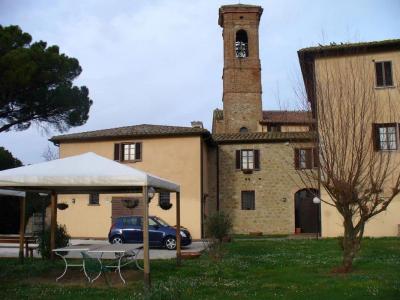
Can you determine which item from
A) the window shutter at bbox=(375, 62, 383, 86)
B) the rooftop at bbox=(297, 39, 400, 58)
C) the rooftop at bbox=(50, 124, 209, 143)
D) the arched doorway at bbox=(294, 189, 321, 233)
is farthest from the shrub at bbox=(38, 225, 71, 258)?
the arched doorway at bbox=(294, 189, 321, 233)

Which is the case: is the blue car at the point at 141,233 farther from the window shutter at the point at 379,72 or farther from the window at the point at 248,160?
the window shutter at the point at 379,72

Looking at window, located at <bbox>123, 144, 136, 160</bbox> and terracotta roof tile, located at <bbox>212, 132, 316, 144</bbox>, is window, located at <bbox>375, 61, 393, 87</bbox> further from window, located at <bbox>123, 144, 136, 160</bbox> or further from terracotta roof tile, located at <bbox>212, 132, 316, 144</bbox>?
window, located at <bbox>123, 144, 136, 160</bbox>

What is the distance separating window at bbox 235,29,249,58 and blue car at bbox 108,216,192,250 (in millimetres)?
22048

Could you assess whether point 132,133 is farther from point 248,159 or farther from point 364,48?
point 364,48

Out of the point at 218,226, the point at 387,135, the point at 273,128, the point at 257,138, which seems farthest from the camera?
the point at 273,128

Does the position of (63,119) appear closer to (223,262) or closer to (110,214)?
(110,214)

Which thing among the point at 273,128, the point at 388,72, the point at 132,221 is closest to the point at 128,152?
the point at 132,221

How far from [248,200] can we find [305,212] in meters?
3.32

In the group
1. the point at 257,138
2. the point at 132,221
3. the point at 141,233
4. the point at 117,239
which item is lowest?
the point at 117,239

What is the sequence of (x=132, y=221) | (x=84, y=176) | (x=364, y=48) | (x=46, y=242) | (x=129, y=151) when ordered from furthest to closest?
(x=129, y=151)
(x=132, y=221)
(x=364, y=48)
(x=46, y=242)
(x=84, y=176)

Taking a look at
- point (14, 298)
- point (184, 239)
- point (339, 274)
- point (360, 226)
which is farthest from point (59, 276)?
point (184, 239)

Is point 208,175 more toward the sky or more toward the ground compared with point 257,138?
more toward the ground

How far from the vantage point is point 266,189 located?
2727cm

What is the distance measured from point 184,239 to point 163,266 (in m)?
7.96
